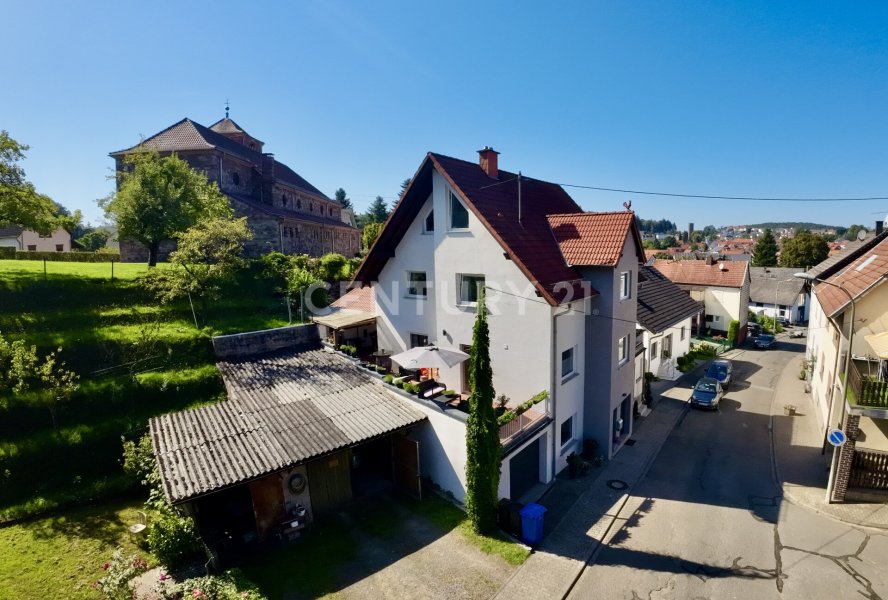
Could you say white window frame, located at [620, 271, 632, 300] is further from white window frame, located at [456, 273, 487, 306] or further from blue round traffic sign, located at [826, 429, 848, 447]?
blue round traffic sign, located at [826, 429, 848, 447]

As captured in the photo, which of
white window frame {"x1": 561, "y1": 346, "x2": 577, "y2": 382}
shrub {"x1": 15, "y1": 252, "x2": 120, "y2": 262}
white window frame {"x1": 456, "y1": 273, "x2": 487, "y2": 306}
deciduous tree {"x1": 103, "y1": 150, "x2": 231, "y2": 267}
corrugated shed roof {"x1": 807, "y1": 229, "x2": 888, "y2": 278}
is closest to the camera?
white window frame {"x1": 561, "y1": 346, "x2": 577, "y2": 382}

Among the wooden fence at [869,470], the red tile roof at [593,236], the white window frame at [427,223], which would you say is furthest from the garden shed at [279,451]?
the wooden fence at [869,470]

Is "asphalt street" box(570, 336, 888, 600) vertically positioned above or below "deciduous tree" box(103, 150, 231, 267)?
Result: below

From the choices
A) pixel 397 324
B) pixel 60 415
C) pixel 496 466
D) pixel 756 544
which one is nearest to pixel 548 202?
pixel 397 324

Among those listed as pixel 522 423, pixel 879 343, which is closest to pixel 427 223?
pixel 522 423

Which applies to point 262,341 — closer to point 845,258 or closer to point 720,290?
point 845,258

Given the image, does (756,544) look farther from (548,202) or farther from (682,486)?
(548,202)

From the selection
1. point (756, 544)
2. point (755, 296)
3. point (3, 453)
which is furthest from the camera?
point (755, 296)

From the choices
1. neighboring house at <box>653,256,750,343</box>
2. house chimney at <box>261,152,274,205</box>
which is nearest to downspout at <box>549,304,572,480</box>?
neighboring house at <box>653,256,750,343</box>

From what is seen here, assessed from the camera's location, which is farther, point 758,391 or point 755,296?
point 755,296
